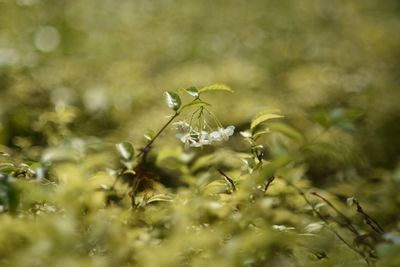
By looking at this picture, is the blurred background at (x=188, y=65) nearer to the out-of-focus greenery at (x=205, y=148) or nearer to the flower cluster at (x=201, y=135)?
the out-of-focus greenery at (x=205, y=148)

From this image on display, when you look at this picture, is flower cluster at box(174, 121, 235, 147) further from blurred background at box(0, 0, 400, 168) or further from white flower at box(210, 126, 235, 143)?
blurred background at box(0, 0, 400, 168)

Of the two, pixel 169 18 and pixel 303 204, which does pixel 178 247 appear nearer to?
pixel 303 204

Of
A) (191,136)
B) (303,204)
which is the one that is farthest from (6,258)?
(303,204)

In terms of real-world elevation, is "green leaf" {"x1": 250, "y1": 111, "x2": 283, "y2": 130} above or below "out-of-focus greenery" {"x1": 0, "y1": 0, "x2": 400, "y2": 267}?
above

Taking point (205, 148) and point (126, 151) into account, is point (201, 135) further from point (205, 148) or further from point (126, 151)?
point (205, 148)

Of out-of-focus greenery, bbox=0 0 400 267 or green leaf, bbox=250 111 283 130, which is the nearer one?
out-of-focus greenery, bbox=0 0 400 267

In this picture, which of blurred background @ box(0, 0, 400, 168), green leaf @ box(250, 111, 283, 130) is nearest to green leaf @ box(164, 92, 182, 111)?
green leaf @ box(250, 111, 283, 130)

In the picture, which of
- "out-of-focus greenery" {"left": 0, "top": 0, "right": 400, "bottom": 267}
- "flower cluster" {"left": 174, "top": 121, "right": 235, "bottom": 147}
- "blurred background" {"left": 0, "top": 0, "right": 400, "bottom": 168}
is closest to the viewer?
"out-of-focus greenery" {"left": 0, "top": 0, "right": 400, "bottom": 267}
